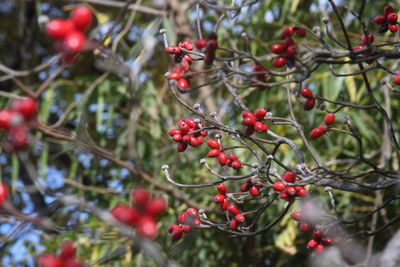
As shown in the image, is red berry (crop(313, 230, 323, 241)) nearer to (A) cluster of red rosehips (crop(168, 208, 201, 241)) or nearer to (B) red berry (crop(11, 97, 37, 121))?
(A) cluster of red rosehips (crop(168, 208, 201, 241))

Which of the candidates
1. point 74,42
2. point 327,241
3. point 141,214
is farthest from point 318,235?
point 74,42

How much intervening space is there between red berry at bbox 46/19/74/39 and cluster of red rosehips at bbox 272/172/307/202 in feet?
1.45

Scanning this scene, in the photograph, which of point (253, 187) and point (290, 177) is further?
point (253, 187)

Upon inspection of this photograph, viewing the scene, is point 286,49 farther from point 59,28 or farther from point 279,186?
point 59,28

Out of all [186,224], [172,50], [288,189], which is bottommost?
[186,224]

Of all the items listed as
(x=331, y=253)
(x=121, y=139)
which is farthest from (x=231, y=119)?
(x=331, y=253)

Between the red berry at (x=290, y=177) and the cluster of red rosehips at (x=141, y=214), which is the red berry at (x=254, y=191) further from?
the cluster of red rosehips at (x=141, y=214)

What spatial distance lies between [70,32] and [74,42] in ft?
0.06

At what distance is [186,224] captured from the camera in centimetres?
A: 120

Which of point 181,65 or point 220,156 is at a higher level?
point 181,65

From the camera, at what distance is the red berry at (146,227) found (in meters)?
0.70

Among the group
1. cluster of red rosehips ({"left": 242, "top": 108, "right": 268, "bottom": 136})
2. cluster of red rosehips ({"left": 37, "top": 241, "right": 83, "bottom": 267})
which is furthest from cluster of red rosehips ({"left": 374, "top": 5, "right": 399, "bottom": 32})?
cluster of red rosehips ({"left": 37, "top": 241, "right": 83, "bottom": 267})

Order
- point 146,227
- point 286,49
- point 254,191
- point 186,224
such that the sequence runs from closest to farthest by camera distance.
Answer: point 146,227
point 286,49
point 254,191
point 186,224

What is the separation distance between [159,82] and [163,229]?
0.99 metres
